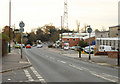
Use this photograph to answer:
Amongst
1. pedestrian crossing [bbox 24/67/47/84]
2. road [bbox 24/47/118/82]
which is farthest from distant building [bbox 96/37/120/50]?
pedestrian crossing [bbox 24/67/47/84]

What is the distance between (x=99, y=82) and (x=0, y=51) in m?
17.8

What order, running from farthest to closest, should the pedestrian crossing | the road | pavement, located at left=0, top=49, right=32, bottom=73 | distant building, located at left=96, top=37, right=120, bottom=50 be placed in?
distant building, located at left=96, top=37, right=120, bottom=50 → pavement, located at left=0, top=49, right=32, bottom=73 → the road → the pedestrian crossing

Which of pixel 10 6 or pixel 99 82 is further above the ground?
pixel 10 6

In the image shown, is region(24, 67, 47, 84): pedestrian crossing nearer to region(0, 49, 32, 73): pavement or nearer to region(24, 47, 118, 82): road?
region(24, 47, 118, 82): road

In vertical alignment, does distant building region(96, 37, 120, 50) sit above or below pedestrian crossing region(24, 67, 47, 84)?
above

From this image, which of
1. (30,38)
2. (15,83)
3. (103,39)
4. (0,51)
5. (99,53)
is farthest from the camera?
(30,38)

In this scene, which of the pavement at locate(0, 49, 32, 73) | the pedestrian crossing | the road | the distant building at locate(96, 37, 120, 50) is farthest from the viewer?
the distant building at locate(96, 37, 120, 50)

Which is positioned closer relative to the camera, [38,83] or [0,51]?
[38,83]

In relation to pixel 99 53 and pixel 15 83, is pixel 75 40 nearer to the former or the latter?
pixel 99 53

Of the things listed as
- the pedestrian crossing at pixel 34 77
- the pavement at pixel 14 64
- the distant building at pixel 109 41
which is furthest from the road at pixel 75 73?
the distant building at pixel 109 41

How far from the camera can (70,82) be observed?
10.4 metres

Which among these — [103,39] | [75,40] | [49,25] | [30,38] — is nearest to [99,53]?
[103,39]

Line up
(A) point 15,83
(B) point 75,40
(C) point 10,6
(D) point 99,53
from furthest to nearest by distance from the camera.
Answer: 1. (B) point 75,40
2. (C) point 10,6
3. (D) point 99,53
4. (A) point 15,83

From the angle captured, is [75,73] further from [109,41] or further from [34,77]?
[109,41]
